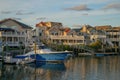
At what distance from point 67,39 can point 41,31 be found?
890 centimetres

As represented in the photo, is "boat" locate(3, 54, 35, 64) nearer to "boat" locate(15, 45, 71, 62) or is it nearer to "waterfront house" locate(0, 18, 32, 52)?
"boat" locate(15, 45, 71, 62)

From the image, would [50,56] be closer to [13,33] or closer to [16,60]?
[16,60]

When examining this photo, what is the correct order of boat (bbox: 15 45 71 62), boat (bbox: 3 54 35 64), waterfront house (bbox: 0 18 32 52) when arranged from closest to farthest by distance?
boat (bbox: 3 54 35 64)
boat (bbox: 15 45 71 62)
waterfront house (bbox: 0 18 32 52)

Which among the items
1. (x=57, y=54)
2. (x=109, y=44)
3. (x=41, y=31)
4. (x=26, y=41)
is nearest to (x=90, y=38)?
(x=109, y=44)

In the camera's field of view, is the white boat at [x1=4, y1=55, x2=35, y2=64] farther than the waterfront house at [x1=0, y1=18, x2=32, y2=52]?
No

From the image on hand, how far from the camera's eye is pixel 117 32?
376 ft

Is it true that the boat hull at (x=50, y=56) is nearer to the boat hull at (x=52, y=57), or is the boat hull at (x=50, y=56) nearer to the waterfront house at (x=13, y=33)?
the boat hull at (x=52, y=57)

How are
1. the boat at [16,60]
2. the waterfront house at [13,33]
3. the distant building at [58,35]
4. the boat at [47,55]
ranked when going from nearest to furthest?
the boat at [16,60] → the boat at [47,55] → the waterfront house at [13,33] → the distant building at [58,35]

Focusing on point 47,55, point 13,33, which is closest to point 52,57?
point 47,55

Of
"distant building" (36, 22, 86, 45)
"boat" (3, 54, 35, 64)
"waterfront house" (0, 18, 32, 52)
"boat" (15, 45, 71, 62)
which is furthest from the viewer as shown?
"distant building" (36, 22, 86, 45)

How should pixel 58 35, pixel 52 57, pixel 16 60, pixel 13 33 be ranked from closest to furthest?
1. pixel 16 60
2. pixel 52 57
3. pixel 13 33
4. pixel 58 35

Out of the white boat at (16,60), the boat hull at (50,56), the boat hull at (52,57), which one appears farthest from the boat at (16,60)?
the boat hull at (52,57)

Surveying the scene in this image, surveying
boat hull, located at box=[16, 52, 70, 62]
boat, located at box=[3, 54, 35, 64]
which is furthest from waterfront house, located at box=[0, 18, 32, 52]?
boat, located at box=[3, 54, 35, 64]

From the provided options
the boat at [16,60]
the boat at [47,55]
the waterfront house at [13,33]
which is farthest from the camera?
the waterfront house at [13,33]
